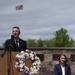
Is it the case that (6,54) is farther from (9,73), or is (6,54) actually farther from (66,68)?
(66,68)

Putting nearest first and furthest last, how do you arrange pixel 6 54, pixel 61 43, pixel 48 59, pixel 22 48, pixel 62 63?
1. pixel 6 54
2. pixel 22 48
3. pixel 62 63
4. pixel 48 59
5. pixel 61 43

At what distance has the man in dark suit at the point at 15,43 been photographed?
663 cm

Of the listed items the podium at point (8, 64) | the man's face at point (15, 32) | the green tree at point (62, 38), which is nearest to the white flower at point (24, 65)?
the podium at point (8, 64)

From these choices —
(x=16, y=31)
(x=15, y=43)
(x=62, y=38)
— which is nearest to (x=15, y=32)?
(x=16, y=31)

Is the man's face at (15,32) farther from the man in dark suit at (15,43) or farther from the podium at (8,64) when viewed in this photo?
the podium at (8,64)

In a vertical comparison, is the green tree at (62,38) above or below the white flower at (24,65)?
above

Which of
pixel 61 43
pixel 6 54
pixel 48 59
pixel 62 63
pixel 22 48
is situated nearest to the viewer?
pixel 6 54

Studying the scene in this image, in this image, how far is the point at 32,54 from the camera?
6.95m

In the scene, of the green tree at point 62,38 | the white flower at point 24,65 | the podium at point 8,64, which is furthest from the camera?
the green tree at point 62,38

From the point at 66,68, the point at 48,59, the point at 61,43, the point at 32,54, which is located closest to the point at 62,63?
the point at 66,68

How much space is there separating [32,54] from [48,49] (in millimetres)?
9480

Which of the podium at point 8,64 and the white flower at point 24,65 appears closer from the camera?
the podium at point 8,64

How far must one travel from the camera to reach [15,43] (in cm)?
680

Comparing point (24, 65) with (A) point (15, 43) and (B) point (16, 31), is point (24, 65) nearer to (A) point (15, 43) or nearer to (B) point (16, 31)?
(A) point (15, 43)
